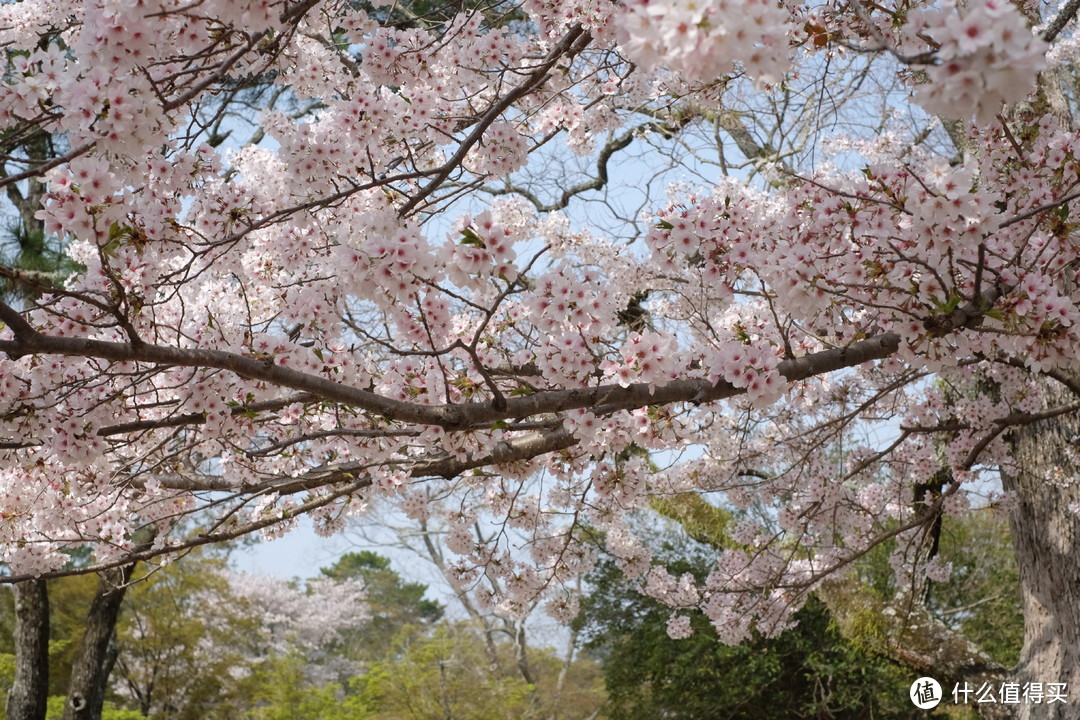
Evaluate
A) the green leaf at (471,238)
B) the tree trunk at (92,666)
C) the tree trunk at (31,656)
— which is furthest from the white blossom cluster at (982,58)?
the tree trunk at (31,656)

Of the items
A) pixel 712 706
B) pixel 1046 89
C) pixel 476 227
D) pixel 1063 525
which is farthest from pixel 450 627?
pixel 476 227

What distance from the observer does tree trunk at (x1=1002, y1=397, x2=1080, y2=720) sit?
4.30 m

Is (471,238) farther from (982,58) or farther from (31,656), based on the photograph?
(31,656)

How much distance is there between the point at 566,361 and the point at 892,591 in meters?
6.95

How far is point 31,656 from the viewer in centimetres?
679

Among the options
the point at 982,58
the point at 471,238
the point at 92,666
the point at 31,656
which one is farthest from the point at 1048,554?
the point at 31,656

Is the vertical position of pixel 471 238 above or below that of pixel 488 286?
below

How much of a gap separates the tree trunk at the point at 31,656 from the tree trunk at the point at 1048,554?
6986 millimetres

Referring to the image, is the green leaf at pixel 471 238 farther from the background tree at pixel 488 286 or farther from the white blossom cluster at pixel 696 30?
the white blossom cluster at pixel 696 30

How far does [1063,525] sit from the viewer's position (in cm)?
446

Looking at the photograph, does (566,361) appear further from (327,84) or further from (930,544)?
(930,544)

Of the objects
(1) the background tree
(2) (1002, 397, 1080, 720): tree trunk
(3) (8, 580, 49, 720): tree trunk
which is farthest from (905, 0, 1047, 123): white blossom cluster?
(3) (8, 580, 49, 720): tree trunk

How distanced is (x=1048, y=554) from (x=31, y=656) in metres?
7.39

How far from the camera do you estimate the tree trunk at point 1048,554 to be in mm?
4297
